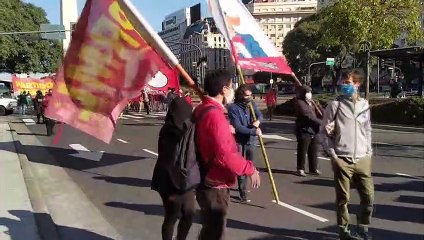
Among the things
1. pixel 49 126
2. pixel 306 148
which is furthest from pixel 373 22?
pixel 306 148

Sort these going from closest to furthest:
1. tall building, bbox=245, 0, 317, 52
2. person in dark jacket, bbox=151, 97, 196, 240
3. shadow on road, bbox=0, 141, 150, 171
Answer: person in dark jacket, bbox=151, 97, 196, 240 < shadow on road, bbox=0, 141, 150, 171 < tall building, bbox=245, 0, 317, 52

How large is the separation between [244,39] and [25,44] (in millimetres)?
46564

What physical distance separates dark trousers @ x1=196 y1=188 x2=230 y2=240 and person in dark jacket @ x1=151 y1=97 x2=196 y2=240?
627 mm

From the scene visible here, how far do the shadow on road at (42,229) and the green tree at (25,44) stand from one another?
36040mm

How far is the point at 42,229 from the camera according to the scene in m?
6.38

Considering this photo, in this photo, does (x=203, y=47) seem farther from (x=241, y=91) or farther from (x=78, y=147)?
(x=241, y=91)

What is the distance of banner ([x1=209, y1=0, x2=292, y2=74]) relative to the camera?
7.41m

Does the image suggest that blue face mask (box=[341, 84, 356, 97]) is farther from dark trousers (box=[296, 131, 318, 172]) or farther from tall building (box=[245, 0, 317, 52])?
tall building (box=[245, 0, 317, 52])

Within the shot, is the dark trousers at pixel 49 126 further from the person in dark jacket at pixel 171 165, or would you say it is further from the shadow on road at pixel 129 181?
the person in dark jacket at pixel 171 165

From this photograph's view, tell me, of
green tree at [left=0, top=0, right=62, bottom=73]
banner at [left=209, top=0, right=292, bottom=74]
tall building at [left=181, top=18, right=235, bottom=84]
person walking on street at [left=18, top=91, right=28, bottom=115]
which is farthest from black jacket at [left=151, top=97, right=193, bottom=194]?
tall building at [left=181, top=18, right=235, bottom=84]

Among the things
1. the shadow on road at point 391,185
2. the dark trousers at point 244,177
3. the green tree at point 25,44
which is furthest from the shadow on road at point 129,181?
the green tree at point 25,44

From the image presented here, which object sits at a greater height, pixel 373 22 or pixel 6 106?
pixel 373 22

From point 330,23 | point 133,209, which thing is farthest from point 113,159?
point 330,23

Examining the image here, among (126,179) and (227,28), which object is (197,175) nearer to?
(227,28)
